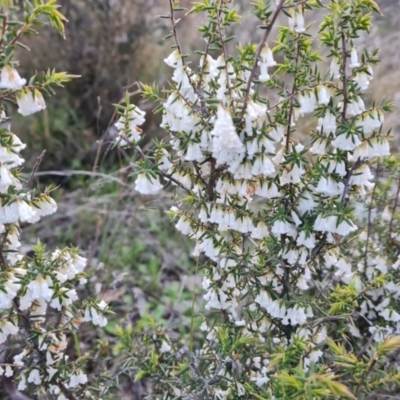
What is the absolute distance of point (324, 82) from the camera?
1.63 m

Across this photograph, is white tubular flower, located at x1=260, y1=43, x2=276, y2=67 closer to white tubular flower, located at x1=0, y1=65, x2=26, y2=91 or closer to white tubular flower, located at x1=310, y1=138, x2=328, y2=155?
white tubular flower, located at x1=310, y1=138, x2=328, y2=155

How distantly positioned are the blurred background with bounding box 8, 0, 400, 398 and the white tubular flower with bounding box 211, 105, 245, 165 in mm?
2212

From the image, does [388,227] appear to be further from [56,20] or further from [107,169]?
[107,169]

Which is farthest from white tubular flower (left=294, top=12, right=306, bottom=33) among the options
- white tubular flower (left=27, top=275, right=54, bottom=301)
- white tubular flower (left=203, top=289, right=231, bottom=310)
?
white tubular flower (left=27, top=275, right=54, bottom=301)

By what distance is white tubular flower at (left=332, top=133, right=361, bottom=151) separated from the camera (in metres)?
1.64

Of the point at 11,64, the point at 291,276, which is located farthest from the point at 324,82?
the point at 11,64

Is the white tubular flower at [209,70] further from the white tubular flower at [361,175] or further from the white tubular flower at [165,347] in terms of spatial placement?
→ the white tubular flower at [165,347]

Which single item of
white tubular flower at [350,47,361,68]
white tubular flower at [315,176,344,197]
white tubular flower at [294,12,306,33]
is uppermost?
white tubular flower at [294,12,306,33]

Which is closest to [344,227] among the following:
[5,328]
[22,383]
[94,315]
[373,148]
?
[373,148]

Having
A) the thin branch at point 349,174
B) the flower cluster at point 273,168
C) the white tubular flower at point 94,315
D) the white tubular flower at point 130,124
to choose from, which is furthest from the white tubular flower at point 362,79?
the white tubular flower at point 94,315

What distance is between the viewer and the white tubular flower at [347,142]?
164 cm

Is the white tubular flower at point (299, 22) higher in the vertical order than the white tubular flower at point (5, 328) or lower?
higher

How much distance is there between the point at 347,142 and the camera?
1647mm

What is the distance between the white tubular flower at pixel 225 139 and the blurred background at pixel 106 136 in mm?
2212
